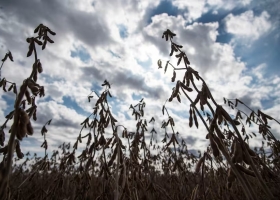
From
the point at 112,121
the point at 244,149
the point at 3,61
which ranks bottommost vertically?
the point at 244,149

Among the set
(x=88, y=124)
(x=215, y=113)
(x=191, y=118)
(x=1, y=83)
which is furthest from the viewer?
(x=88, y=124)

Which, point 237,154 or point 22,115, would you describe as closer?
point 22,115

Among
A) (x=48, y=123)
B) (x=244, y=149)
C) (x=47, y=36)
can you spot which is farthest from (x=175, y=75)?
(x=48, y=123)

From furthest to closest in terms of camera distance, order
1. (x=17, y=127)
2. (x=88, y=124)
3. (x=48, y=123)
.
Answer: (x=48, y=123)
(x=88, y=124)
(x=17, y=127)

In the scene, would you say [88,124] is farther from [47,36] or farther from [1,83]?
[47,36]

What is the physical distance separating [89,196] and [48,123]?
199 centimetres

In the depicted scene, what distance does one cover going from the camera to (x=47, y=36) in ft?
6.59

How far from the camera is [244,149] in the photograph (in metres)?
1.31

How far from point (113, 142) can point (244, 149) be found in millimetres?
1248

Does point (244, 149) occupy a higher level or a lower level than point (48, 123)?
lower

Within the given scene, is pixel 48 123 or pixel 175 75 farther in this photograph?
pixel 48 123

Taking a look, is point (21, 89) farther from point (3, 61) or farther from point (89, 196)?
point (89, 196)

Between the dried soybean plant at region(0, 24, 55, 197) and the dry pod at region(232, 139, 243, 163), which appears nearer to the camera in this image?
the dried soybean plant at region(0, 24, 55, 197)

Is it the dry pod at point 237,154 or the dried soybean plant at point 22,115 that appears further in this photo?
the dry pod at point 237,154
